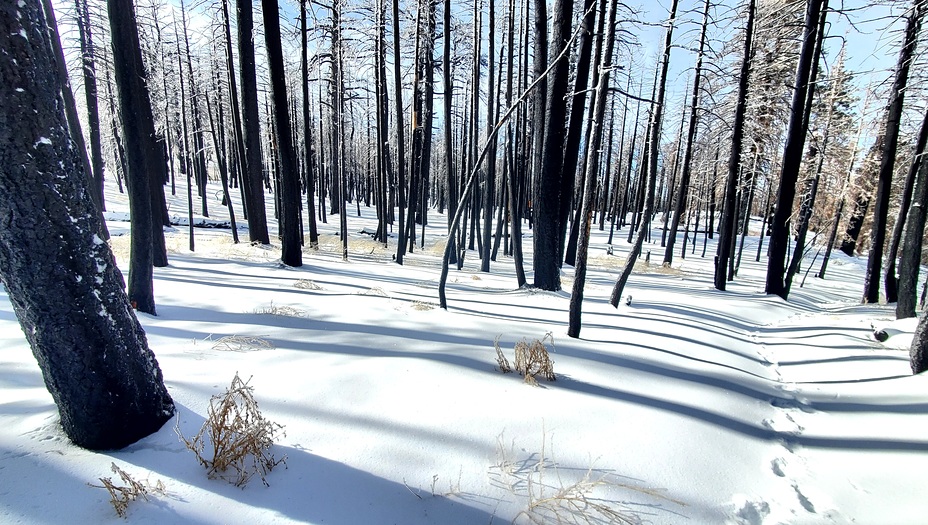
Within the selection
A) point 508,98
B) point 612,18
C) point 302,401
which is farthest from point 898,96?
point 302,401

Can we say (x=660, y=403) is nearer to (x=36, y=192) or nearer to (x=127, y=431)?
(x=127, y=431)

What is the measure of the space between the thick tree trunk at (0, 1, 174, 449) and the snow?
26 centimetres

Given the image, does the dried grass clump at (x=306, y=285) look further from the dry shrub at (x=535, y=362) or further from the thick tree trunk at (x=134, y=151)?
the dry shrub at (x=535, y=362)

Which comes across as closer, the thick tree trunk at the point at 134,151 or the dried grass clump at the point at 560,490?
the dried grass clump at the point at 560,490

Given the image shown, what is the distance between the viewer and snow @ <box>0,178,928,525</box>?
7.06 feet

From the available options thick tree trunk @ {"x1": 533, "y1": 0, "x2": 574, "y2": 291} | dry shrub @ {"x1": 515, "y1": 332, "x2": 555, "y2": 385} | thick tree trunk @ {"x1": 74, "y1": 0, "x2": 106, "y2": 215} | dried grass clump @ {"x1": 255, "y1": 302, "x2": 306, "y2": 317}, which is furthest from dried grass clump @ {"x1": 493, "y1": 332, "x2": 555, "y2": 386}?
thick tree trunk @ {"x1": 74, "y1": 0, "x2": 106, "y2": 215}

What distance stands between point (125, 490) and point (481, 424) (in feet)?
6.92

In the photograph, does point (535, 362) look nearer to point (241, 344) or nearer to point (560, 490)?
point (560, 490)

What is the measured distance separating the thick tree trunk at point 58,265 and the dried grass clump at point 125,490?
368 millimetres

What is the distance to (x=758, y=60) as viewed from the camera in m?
12.7

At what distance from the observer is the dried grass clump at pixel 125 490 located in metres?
1.88

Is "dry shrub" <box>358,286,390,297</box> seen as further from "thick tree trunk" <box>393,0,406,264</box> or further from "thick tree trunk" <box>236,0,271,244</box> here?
"thick tree trunk" <box>236,0,271,244</box>

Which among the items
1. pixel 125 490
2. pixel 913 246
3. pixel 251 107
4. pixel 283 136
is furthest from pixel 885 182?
pixel 251 107

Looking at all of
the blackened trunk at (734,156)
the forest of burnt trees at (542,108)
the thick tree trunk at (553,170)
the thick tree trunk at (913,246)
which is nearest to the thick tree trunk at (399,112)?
the forest of burnt trees at (542,108)
